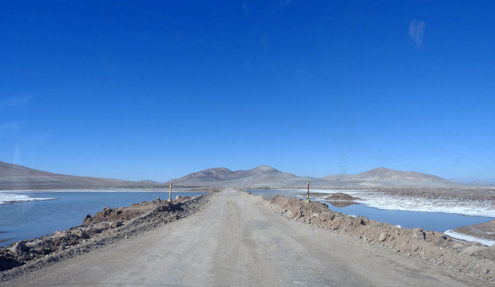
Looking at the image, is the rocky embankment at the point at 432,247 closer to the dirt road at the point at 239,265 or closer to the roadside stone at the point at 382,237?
the roadside stone at the point at 382,237

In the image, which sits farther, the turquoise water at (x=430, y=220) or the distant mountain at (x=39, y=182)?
the distant mountain at (x=39, y=182)

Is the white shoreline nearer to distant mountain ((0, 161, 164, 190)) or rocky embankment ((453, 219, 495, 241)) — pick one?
rocky embankment ((453, 219, 495, 241))

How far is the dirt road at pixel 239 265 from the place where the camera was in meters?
5.29

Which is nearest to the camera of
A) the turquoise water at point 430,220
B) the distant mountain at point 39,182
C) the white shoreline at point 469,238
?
the white shoreline at point 469,238

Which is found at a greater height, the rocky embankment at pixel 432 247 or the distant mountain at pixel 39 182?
the rocky embankment at pixel 432 247

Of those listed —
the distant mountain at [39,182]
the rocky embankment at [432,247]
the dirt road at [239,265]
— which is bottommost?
the distant mountain at [39,182]

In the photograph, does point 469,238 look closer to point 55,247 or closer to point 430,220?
point 430,220

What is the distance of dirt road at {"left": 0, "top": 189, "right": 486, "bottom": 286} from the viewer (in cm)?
529

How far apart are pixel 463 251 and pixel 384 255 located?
1.77 meters

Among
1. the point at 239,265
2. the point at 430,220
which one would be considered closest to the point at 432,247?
the point at 239,265

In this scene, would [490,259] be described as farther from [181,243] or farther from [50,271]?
[50,271]

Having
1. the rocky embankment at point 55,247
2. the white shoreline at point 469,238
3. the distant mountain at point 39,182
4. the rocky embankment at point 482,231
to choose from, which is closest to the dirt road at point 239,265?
the rocky embankment at point 55,247

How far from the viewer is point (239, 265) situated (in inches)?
249

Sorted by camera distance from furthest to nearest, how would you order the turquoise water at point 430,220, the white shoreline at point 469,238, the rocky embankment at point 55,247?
the turquoise water at point 430,220
the white shoreline at point 469,238
the rocky embankment at point 55,247
